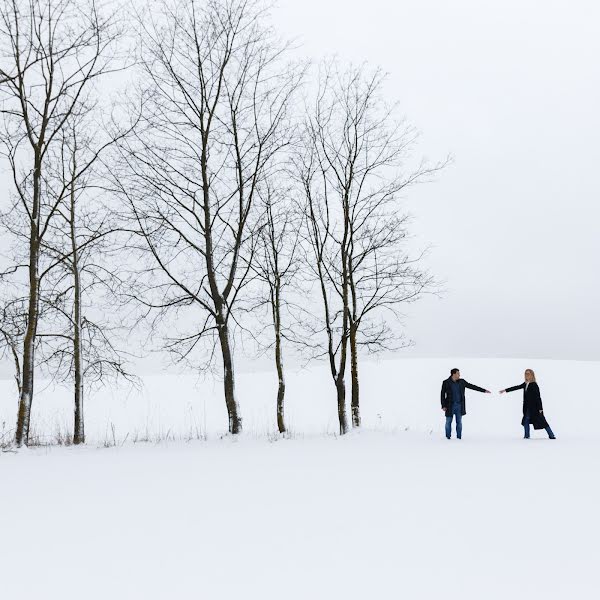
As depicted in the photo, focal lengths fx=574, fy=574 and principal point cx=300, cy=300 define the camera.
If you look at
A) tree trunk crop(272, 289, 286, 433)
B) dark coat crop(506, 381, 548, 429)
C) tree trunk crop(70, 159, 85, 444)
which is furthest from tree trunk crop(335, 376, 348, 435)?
tree trunk crop(70, 159, 85, 444)

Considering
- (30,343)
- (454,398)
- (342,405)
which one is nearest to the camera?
(30,343)

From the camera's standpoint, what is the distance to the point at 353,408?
18.3m

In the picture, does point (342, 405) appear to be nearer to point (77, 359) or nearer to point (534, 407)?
point (534, 407)

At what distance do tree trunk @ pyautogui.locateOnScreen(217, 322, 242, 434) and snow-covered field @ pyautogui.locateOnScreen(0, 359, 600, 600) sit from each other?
192 cm

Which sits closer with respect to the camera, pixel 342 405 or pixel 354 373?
pixel 342 405

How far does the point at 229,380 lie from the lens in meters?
15.9

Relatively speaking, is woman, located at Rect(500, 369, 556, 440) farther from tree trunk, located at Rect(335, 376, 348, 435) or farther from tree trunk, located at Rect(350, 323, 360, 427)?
tree trunk, located at Rect(335, 376, 348, 435)

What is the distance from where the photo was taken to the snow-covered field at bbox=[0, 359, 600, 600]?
15.2 ft

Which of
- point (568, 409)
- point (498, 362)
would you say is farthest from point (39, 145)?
point (498, 362)

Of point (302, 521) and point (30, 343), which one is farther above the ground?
point (30, 343)

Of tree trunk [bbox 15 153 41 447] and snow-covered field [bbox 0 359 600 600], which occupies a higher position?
tree trunk [bbox 15 153 41 447]

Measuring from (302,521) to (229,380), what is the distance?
31.9ft

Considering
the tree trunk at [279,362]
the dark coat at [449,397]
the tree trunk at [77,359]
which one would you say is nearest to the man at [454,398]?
the dark coat at [449,397]

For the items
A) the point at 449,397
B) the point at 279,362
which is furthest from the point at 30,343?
the point at 449,397
